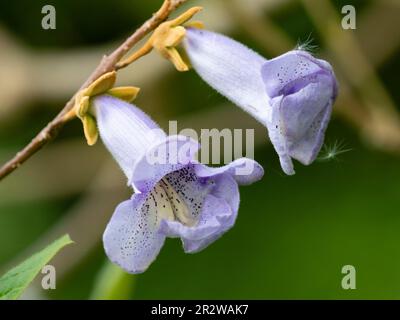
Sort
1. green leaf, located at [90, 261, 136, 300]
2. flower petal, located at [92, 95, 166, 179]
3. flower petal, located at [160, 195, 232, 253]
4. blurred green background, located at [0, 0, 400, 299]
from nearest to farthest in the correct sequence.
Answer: flower petal, located at [160, 195, 232, 253], flower petal, located at [92, 95, 166, 179], green leaf, located at [90, 261, 136, 300], blurred green background, located at [0, 0, 400, 299]

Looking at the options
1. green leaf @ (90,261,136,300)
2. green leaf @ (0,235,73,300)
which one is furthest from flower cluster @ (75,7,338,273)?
green leaf @ (90,261,136,300)

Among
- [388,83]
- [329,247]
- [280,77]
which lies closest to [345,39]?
[388,83]

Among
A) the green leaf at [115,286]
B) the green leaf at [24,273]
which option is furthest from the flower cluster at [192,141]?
the green leaf at [115,286]

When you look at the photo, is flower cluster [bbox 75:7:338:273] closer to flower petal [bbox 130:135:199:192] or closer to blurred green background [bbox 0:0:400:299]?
flower petal [bbox 130:135:199:192]

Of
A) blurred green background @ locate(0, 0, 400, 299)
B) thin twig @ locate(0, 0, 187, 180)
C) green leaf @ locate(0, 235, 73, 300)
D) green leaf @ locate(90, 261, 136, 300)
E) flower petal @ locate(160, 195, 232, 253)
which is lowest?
blurred green background @ locate(0, 0, 400, 299)

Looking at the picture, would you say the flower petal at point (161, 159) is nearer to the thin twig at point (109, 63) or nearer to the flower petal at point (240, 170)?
the flower petal at point (240, 170)

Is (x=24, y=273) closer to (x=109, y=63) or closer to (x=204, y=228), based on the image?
→ (x=204, y=228)

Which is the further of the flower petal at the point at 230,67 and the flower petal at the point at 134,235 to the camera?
the flower petal at the point at 230,67
